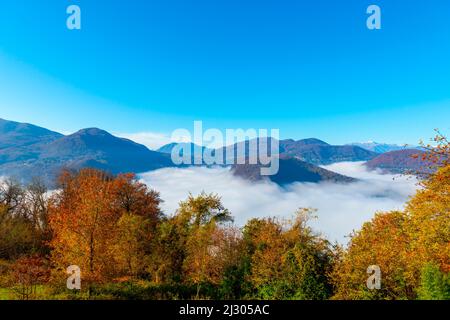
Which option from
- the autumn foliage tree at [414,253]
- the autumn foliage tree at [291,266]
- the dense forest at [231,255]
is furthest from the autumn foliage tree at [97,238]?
the autumn foliage tree at [414,253]

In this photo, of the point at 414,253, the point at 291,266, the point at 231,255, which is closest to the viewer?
the point at 414,253

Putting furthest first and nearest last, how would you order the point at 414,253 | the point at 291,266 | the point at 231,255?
the point at 231,255, the point at 291,266, the point at 414,253

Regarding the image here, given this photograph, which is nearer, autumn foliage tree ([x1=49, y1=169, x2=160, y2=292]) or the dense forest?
the dense forest

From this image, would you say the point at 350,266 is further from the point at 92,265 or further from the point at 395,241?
the point at 92,265

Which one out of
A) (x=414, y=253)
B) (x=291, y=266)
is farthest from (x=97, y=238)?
(x=414, y=253)

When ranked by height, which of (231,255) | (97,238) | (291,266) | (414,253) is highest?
(414,253)

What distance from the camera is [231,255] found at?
42188 mm

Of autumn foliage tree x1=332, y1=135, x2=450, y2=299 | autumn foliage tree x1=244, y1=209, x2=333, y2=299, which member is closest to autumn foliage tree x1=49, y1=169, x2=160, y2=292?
autumn foliage tree x1=244, y1=209, x2=333, y2=299

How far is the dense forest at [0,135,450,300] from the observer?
2272 cm

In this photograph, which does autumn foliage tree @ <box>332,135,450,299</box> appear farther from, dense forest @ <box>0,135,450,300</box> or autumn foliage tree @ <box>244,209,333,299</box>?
autumn foliage tree @ <box>244,209,333,299</box>

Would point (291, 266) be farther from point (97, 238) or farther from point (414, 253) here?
point (97, 238)

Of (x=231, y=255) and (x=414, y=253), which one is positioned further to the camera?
(x=231, y=255)

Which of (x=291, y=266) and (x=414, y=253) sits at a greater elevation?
(x=414, y=253)
